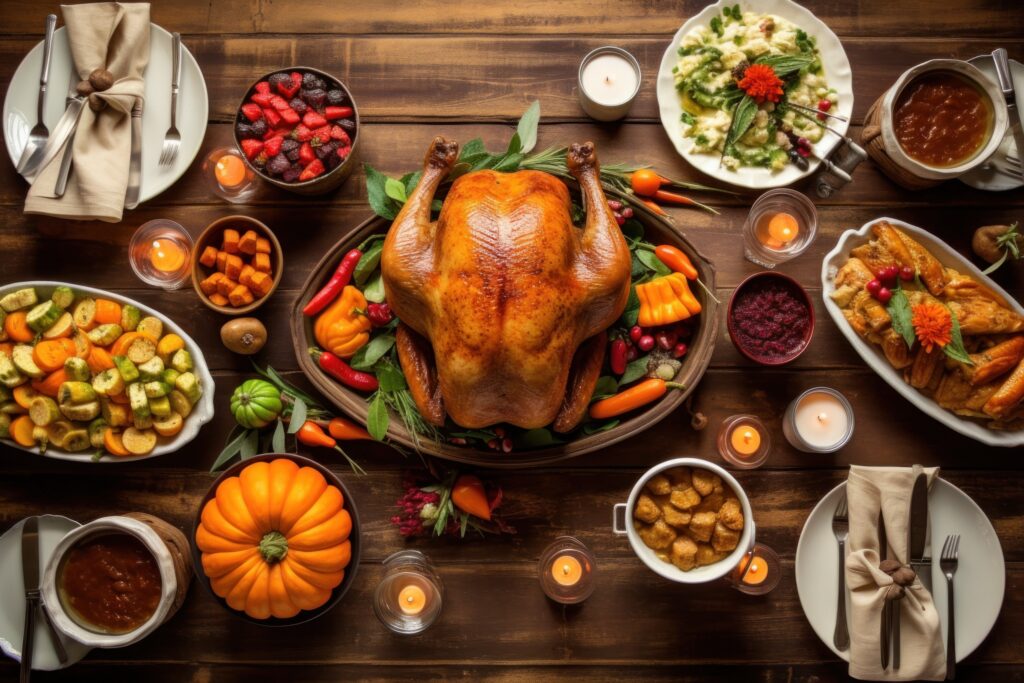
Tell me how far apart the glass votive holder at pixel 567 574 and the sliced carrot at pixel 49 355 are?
63.0 inches

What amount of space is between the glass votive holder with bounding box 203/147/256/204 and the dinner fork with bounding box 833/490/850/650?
2185 mm

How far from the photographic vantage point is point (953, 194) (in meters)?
2.41

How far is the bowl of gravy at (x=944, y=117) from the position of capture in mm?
2242

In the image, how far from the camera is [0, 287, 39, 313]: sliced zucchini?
7.06 ft

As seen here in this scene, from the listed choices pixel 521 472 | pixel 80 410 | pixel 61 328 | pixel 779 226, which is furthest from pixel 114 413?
pixel 779 226

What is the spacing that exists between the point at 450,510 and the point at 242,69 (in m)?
1.67

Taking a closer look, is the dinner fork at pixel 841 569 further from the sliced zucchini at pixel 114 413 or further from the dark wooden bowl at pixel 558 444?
the sliced zucchini at pixel 114 413

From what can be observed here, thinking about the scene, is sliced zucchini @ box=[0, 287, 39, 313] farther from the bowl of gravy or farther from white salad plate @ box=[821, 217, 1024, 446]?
the bowl of gravy

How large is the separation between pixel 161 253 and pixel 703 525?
6.26 ft

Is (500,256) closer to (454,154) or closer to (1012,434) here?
(454,154)

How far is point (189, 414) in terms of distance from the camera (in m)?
2.19

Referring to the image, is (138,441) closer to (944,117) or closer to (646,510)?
(646,510)

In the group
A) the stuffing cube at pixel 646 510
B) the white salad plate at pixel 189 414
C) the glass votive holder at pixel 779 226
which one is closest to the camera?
the stuffing cube at pixel 646 510

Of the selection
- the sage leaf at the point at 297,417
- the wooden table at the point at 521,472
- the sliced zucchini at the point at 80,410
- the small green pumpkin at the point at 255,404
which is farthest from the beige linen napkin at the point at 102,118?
the sage leaf at the point at 297,417
